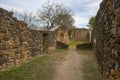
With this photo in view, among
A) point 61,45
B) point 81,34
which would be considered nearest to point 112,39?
point 61,45

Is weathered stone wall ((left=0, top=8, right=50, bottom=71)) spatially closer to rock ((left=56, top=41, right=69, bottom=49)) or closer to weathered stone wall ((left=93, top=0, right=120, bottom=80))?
weathered stone wall ((left=93, top=0, right=120, bottom=80))

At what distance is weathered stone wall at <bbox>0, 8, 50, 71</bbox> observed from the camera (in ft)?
25.3

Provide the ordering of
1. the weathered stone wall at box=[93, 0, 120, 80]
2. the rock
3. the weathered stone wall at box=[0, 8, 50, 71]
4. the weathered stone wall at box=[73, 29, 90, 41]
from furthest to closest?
the weathered stone wall at box=[73, 29, 90, 41] → the rock → the weathered stone wall at box=[0, 8, 50, 71] → the weathered stone wall at box=[93, 0, 120, 80]

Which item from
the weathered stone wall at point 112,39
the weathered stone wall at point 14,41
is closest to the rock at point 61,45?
the weathered stone wall at point 14,41

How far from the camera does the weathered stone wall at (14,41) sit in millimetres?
7715

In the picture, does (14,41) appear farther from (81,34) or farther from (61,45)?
(81,34)

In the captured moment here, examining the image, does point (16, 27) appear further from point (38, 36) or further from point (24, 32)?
point (38, 36)

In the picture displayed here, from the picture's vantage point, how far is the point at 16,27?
8.90 metres

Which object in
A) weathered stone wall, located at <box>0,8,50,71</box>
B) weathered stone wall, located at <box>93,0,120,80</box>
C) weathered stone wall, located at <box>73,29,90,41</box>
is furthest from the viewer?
weathered stone wall, located at <box>73,29,90,41</box>

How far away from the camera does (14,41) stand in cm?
870

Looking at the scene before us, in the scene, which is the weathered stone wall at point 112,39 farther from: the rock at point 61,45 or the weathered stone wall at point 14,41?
the rock at point 61,45

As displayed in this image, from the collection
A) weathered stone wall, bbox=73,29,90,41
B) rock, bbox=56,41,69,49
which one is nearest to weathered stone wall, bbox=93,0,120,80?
Result: rock, bbox=56,41,69,49

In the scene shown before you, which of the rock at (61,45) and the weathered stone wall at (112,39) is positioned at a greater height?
the weathered stone wall at (112,39)

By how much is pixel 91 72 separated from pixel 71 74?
784 millimetres
